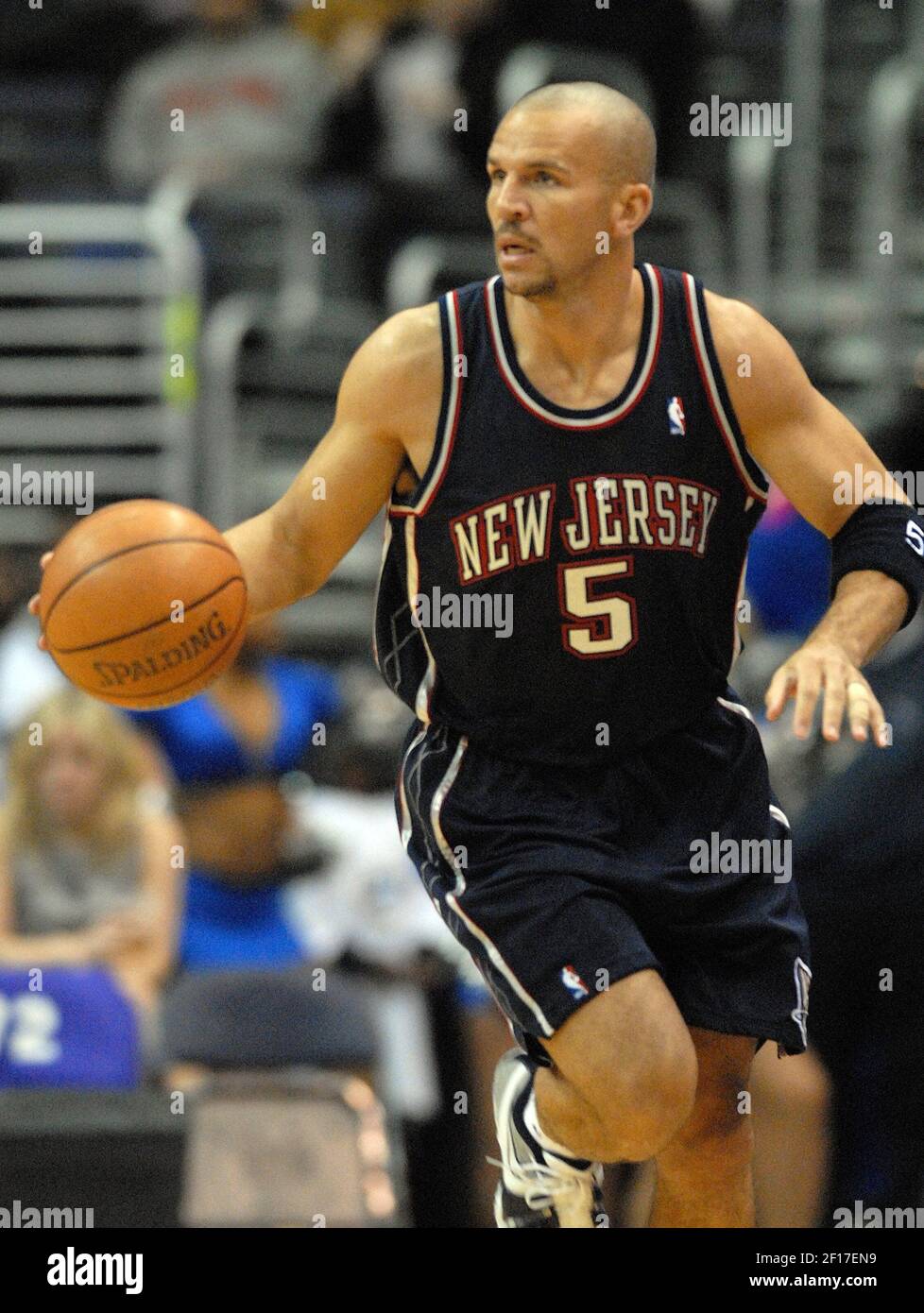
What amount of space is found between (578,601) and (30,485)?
17.3ft

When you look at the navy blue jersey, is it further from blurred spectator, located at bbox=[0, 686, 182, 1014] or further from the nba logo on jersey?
blurred spectator, located at bbox=[0, 686, 182, 1014]

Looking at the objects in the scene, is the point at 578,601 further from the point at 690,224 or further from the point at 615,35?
the point at 615,35

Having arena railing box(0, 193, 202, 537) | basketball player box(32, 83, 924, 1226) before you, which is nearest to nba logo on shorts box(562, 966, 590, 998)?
basketball player box(32, 83, 924, 1226)

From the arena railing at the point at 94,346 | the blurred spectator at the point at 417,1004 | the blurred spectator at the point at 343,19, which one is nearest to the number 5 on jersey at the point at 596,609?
the blurred spectator at the point at 417,1004

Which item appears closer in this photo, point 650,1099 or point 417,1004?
point 650,1099

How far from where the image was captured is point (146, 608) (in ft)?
13.8

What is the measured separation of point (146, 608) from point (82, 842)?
3094 millimetres

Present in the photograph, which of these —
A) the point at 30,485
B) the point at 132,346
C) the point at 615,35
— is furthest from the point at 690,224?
the point at 30,485

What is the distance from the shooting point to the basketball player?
4113 millimetres

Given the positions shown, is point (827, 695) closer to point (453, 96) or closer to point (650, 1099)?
point (650, 1099)

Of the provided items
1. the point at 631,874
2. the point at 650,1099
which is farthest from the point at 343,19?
the point at 650,1099

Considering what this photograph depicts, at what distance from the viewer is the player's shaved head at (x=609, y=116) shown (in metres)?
4.11

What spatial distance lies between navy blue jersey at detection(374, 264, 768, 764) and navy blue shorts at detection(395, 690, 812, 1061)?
0.08 meters
